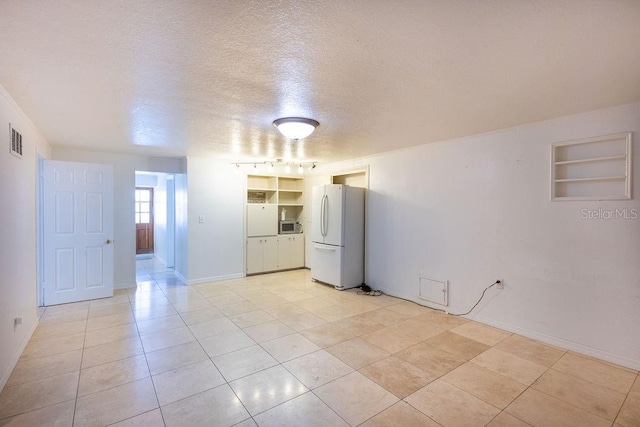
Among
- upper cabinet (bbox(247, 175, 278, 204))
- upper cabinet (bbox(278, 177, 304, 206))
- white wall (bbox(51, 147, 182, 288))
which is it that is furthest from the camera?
Answer: upper cabinet (bbox(278, 177, 304, 206))

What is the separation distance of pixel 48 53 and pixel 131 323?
119 inches

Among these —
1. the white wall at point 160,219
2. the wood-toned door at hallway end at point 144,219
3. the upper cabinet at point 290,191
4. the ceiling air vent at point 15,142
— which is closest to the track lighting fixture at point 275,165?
the upper cabinet at point 290,191

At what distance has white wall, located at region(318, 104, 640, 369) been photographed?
9.27 ft

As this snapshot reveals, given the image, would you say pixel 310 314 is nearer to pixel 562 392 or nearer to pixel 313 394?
pixel 313 394

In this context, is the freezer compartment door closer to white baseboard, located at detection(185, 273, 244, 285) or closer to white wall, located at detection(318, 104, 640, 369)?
white wall, located at detection(318, 104, 640, 369)

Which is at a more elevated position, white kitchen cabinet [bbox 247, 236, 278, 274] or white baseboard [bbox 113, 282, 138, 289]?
white kitchen cabinet [bbox 247, 236, 278, 274]

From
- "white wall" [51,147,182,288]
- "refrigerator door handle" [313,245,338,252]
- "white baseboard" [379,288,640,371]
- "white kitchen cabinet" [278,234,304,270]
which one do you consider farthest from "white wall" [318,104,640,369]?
"white wall" [51,147,182,288]

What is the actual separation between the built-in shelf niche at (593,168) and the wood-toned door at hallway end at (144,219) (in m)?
9.05

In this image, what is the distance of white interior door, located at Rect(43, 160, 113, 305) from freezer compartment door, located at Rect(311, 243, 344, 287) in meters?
3.30

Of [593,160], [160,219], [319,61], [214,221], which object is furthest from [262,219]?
[593,160]

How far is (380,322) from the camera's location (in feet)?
12.5

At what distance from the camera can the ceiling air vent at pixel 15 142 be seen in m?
2.71

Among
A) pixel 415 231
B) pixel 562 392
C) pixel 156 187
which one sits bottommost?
pixel 562 392

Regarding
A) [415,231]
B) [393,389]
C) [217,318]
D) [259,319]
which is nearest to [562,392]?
[393,389]
